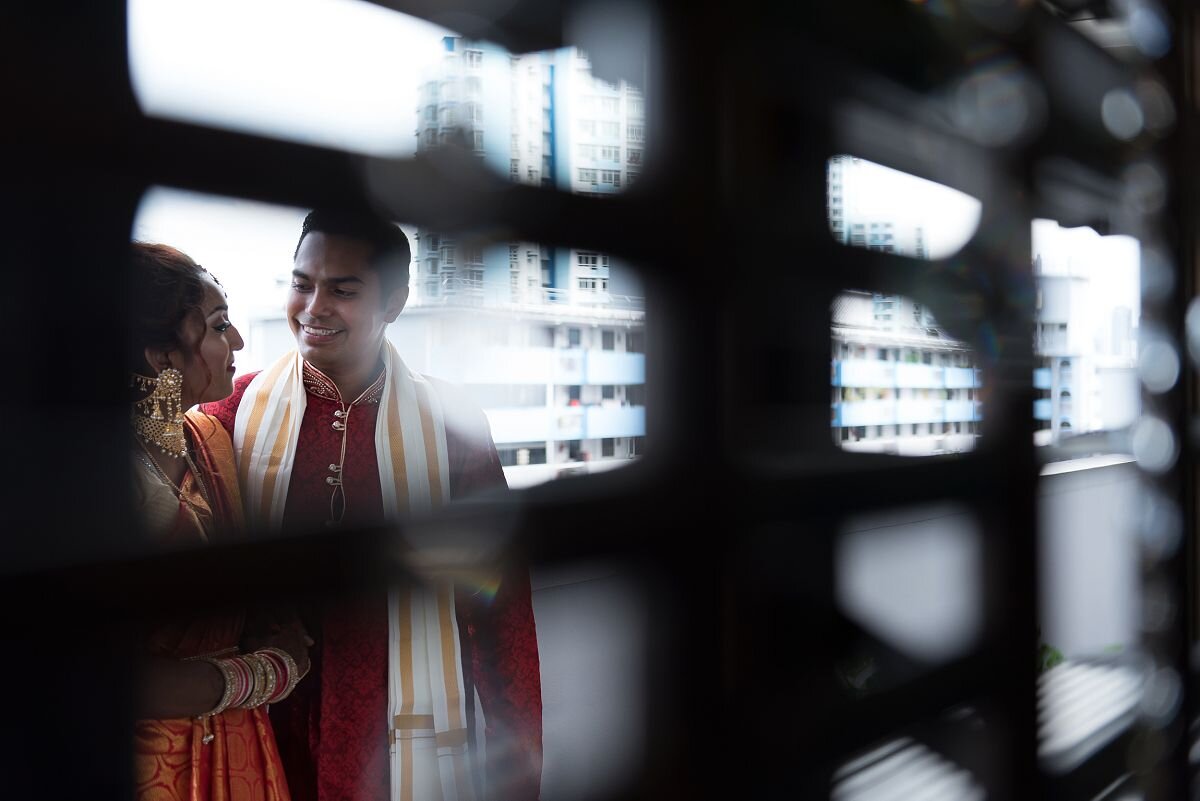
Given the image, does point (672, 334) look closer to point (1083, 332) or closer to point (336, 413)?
point (336, 413)

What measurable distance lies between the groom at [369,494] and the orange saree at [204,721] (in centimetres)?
1

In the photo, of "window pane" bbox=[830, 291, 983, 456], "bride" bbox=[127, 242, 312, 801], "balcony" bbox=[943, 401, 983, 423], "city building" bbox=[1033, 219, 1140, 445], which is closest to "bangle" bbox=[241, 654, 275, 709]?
"bride" bbox=[127, 242, 312, 801]

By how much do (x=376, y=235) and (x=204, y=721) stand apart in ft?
0.86

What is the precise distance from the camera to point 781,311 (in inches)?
32.3

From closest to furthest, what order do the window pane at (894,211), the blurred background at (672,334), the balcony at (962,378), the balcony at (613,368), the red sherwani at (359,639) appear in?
1. the blurred background at (672,334)
2. the red sherwani at (359,639)
3. the balcony at (613,368)
4. the window pane at (894,211)
5. the balcony at (962,378)

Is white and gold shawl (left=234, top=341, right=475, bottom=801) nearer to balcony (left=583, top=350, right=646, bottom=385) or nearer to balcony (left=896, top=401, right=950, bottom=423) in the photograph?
balcony (left=583, top=350, right=646, bottom=385)

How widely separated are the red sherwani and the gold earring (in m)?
0.03

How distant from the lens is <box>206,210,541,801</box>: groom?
20.1 inches

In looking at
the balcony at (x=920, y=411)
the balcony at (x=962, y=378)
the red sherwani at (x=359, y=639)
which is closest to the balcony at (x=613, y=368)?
the red sherwani at (x=359, y=639)

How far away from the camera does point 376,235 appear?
528 mm

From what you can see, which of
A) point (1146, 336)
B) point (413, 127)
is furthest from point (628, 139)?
point (1146, 336)

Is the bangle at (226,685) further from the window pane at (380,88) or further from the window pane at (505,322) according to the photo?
the window pane at (380,88)

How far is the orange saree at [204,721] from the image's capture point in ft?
1.48

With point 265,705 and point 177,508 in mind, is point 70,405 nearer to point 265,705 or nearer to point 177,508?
point 177,508
